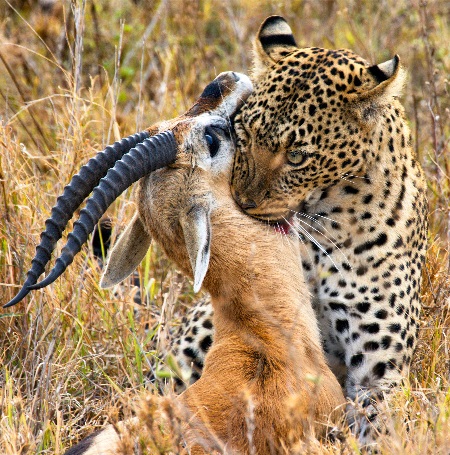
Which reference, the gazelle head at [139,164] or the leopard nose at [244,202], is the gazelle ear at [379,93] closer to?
the gazelle head at [139,164]

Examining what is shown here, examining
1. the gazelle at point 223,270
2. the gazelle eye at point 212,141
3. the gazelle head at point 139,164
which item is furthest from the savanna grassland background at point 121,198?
the gazelle eye at point 212,141

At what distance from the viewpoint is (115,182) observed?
4109 millimetres

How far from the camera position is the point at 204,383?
423 centimetres

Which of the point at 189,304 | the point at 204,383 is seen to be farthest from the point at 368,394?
the point at 189,304

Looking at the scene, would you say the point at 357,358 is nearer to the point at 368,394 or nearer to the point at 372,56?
the point at 368,394

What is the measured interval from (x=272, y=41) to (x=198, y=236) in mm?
1763

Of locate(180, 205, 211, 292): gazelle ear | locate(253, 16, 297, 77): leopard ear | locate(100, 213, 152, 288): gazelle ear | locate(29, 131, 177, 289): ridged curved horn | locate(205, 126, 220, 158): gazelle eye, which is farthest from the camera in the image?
locate(253, 16, 297, 77): leopard ear

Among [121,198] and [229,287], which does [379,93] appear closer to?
[229,287]

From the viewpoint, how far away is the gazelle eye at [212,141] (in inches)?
183

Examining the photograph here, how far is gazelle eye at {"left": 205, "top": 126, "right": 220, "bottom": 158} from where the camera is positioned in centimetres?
465

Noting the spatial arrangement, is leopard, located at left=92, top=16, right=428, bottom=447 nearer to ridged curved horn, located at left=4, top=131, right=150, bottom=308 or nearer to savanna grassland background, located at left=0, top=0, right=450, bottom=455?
savanna grassland background, located at left=0, top=0, right=450, bottom=455

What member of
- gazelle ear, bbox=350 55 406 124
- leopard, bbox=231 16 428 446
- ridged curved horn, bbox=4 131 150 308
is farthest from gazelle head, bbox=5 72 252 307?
gazelle ear, bbox=350 55 406 124

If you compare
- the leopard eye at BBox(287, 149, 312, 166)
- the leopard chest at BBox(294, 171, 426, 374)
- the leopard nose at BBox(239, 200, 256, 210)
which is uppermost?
the leopard eye at BBox(287, 149, 312, 166)

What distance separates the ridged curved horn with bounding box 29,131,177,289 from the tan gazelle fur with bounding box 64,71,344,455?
0.13 meters
